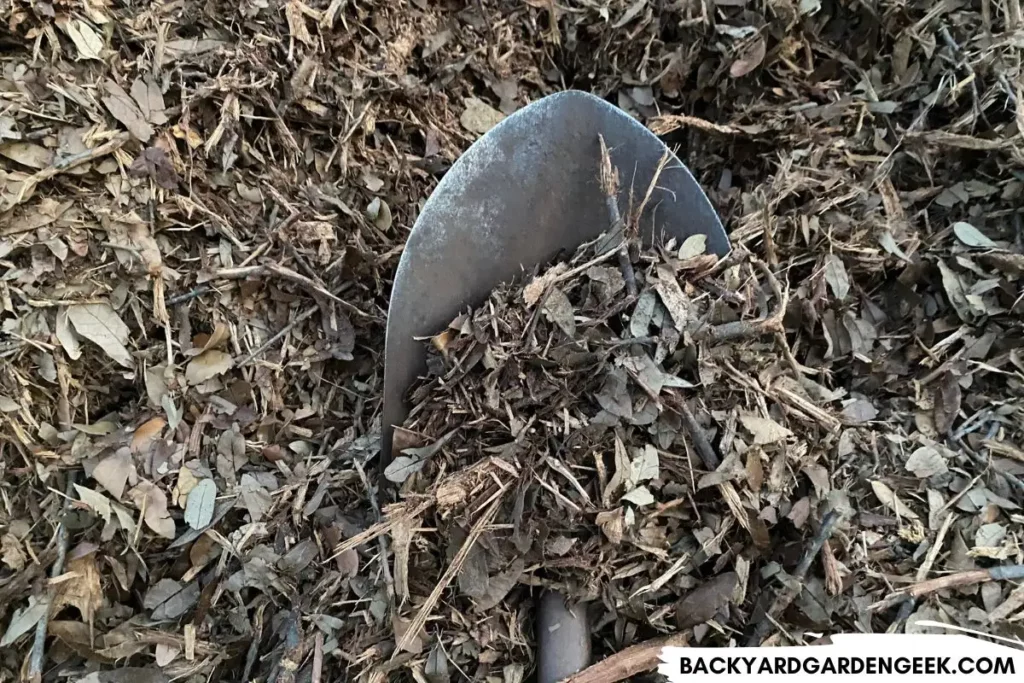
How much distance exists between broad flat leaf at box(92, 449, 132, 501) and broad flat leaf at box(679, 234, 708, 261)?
955 millimetres

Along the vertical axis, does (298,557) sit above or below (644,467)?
below

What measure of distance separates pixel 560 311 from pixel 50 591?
89cm

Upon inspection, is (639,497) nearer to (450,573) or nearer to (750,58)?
(450,573)

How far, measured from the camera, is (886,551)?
1025 millimetres

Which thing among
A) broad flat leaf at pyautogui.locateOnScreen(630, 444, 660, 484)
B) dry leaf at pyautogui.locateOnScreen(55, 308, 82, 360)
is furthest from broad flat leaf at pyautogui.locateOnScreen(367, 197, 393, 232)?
broad flat leaf at pyautogui.locateOnScreen(630, 444, 660, 484)

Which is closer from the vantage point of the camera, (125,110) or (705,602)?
(705,602)

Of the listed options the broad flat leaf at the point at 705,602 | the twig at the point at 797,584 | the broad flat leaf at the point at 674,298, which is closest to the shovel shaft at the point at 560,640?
the broad flat leaf at the point at 705,602

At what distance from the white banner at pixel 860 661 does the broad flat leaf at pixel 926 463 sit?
0.80ft

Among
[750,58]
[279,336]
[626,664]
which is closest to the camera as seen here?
[626,664]

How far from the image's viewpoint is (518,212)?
1.11 metres

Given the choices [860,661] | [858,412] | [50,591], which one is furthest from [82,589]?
[858,412]

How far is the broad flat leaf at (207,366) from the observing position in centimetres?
112

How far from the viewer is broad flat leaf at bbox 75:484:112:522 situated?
1021mm

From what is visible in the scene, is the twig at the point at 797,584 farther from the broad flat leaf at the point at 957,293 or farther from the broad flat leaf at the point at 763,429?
the broad flat leaf at the point at 957,293
